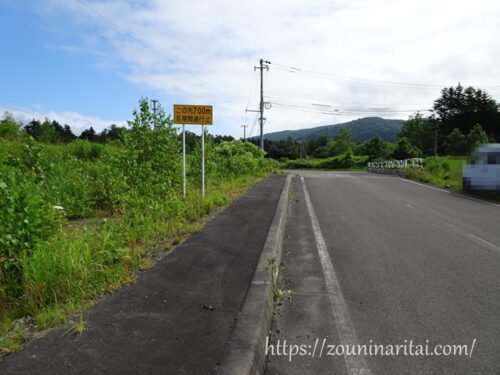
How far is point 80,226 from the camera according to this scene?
21.0 feet

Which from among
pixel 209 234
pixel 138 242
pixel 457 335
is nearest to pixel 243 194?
pixel 209 234

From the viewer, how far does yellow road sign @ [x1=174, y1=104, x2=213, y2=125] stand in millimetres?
8984

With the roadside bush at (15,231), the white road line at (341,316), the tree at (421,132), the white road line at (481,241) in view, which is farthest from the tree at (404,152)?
the roadside bush at (15,231)

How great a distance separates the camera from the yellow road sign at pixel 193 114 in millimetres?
8984

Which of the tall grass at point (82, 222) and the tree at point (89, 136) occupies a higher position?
the tree at point (89, 136)

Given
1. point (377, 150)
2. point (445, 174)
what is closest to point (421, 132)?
point (377, 150)

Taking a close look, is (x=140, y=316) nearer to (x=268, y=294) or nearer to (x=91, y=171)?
(x=268, y=294)

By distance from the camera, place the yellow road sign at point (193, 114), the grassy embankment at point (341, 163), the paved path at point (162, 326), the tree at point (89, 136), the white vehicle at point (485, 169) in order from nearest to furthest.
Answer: the paved path at point (162, 326) < the yellow road sign at point (193, 114) < the white vehicle at point (485, 169) < the tree at point (89, 136) < the grassy embankment at point (341, 163)

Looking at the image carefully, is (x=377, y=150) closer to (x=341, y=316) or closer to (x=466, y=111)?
(x=466, y=111)

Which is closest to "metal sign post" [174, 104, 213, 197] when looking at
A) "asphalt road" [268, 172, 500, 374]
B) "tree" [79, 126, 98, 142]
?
"asphalt road" [268, 172, 500, 374]

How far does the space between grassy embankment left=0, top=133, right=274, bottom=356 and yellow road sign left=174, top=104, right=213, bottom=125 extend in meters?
0.93

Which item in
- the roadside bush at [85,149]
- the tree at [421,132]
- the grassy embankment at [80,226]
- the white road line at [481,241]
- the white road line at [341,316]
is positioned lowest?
the white road line at [341,316]

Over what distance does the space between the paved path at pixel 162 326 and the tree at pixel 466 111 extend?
71.3 meters

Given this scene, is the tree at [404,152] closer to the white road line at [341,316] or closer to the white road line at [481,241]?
the white road line at [481,241]
